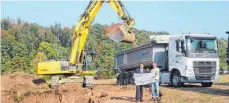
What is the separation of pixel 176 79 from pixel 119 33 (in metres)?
4.67

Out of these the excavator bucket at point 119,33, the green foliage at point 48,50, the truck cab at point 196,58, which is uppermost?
the green foliage at point 48,50

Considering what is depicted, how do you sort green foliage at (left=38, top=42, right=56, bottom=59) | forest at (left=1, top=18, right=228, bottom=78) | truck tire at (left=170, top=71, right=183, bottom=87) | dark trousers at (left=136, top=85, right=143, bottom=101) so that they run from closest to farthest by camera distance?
dark trousers at (left=136, top=85, right=143, bottom=101), truck tire at (left=170, top=71, right=183, bottom=87), forest at (left=1, top=18, right=228, bottom=78), green foliage at (left=38, top=42, right=56, bottom=59)

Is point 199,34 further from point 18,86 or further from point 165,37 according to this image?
point 18,86

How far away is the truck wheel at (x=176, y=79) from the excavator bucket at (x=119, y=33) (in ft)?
11.5

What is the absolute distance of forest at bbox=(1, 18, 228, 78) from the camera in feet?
220

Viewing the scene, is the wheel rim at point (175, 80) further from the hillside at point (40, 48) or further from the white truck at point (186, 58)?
the hillside at point (40, 48)

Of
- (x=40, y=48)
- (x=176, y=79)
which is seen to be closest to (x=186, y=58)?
(x=176, y=79)

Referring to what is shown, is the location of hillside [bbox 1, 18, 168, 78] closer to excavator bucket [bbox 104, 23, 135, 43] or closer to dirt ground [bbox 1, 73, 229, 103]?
dirt ground [bbox 1, 73, 229, 103]

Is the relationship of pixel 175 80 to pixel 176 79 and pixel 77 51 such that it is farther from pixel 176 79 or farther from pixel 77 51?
pixel 77 51

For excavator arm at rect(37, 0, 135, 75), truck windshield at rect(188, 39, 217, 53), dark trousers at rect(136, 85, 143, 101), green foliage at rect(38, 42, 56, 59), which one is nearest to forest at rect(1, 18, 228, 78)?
green foliage at rect(38, 42, 56, 59)

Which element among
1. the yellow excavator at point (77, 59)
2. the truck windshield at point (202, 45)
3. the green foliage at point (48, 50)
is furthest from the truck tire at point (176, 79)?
the green foliage at point (48, 50)

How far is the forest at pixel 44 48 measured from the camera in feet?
220

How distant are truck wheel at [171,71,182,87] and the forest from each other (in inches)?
265

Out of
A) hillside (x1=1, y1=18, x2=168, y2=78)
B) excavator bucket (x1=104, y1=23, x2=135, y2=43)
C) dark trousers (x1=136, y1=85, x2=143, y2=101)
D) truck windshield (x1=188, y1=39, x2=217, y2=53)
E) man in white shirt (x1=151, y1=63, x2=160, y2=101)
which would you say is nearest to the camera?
man in white shirt (x1=151, y1=63, x2=160, y2=101)
